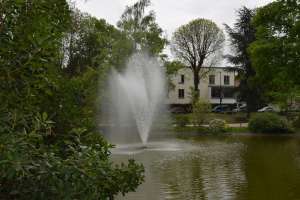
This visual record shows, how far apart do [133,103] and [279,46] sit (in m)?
9.82

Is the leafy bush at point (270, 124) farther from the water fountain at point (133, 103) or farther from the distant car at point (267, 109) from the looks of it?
the distant car at point (267, 109)

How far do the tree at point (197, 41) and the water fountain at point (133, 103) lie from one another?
28283 mm

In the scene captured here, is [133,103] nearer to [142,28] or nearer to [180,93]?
[142,28]

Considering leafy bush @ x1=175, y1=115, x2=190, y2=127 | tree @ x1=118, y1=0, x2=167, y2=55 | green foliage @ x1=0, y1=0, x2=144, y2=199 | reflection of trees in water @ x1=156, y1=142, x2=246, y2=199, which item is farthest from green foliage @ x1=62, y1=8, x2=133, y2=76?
green foliage @ x1=0, y1=0, x2=144, y2=199

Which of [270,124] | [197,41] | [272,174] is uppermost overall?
[197,41]

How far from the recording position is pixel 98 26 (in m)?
40.5

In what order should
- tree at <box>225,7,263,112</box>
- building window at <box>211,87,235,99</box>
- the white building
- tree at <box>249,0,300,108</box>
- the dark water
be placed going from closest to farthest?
the dark water < tree at <box>249,0,300,108</box> < tree at <box>225,7,263,112</box> < the white building < building window at <box>211,87,235,99</box>

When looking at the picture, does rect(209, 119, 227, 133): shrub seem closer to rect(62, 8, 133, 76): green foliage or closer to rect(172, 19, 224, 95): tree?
rect(62, 8, 133, 76): green foliage

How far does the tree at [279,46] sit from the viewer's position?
1087 inches

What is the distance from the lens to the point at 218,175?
13641mm

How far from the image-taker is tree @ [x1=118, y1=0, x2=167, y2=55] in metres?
40.3

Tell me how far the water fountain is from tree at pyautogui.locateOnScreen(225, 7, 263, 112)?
18254mm

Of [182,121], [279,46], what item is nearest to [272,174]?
[279,46]

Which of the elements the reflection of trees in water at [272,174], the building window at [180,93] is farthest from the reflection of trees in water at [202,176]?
the building window at [180,93]
